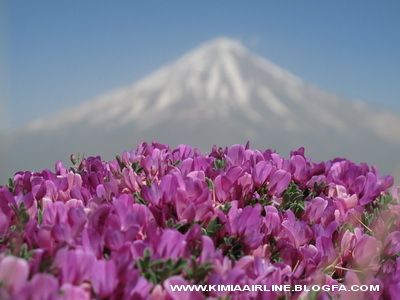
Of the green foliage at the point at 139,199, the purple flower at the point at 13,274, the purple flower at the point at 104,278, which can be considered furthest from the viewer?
the green foliage at the point at 139,199

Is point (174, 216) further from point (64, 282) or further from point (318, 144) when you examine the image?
point (318, 144)

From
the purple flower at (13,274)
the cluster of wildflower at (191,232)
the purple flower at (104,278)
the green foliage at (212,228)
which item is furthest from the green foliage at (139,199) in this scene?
the purple flower at (13,274)

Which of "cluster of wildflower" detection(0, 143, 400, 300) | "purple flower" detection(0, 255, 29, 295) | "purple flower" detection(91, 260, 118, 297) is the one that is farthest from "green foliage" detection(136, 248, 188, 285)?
"purple flower" detection(0, 255, 29, 295)

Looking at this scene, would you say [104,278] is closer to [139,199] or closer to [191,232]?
[191,232]

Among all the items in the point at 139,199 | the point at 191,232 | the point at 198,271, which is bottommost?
the point at 198,271

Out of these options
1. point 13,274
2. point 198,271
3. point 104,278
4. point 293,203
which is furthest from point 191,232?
point 293,203

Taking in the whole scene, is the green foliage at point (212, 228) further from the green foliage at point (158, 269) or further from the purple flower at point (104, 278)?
the purple flower at point (104, 278)

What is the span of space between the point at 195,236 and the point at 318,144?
49.8 meters

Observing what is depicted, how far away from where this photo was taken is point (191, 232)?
1507mm

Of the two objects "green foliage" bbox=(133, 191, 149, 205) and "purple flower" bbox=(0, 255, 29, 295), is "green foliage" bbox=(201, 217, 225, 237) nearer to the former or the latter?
"green foliage" bbox=(133, 191, 149, 205)

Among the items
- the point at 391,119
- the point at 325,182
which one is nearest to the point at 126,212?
the point at 325,182

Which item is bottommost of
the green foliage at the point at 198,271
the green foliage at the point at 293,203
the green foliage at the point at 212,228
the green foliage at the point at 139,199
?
the green foliage at the point at 198,271

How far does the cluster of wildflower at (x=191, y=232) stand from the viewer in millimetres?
1291

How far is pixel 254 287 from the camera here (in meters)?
1.42
